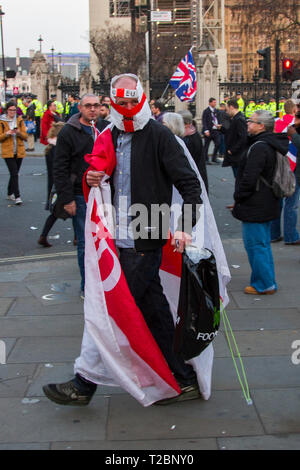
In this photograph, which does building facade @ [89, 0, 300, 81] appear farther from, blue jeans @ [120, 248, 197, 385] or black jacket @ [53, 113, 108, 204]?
blue jeans @ [120, 248, 197, 385]

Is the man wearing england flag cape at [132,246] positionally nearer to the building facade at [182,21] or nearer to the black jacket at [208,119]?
the black jacket at [208,119]

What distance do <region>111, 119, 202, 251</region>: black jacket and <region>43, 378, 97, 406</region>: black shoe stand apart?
909 mm

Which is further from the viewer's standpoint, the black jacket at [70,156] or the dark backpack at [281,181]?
the dark backpack at [281,181]

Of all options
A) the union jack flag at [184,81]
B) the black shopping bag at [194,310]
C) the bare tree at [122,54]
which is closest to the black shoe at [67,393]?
the black shopping bag at [194,310]

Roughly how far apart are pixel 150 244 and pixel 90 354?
739 mm

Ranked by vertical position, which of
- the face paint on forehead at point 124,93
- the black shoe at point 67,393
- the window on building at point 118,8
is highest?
the window on building at point 118,8

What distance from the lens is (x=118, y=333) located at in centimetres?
421

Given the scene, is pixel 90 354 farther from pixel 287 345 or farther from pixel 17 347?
pixel 287 345

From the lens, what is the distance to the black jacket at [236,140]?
12.8m

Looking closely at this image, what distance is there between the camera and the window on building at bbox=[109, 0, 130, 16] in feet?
245

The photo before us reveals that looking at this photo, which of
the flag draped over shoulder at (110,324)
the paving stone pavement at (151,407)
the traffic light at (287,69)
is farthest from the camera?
the traffic light at (287,69)

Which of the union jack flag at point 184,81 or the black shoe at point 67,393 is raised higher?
the union jack flag at point 184,81

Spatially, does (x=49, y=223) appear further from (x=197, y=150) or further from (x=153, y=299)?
(x=153, y=299)

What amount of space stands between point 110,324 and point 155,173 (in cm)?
93
